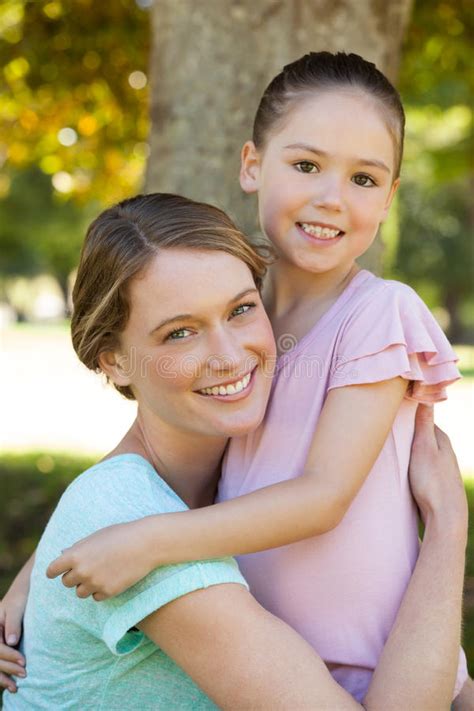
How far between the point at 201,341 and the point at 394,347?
1.69 ft

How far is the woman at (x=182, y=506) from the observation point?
2.18 meters

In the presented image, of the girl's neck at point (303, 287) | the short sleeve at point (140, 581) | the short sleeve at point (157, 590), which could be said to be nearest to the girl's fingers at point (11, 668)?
the short sleeve at point (140, 581)

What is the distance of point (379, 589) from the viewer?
2.53 meters

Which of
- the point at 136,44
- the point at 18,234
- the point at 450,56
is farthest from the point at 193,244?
the point at 18,234

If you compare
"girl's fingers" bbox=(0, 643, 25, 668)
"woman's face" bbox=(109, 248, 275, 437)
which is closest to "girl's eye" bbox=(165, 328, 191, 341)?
"woman's face" bbox=(109, 248, 275, 437)

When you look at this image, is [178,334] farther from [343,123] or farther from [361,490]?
[343,123]

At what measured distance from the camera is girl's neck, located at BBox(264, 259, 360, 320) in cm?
290

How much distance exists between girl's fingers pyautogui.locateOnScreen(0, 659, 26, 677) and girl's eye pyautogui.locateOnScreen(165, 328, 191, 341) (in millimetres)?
1062

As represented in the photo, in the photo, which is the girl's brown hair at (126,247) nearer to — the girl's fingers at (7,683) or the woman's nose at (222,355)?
the woman's nose at (222,355)

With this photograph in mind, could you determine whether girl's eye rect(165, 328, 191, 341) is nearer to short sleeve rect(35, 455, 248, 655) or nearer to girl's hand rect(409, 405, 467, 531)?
short sleeve rect(35, 455, 248, 655)

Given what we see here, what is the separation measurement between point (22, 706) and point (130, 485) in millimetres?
819

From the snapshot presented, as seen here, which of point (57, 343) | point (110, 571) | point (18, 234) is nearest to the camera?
point (110, 571)

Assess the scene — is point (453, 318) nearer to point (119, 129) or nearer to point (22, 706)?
point (119, 129)

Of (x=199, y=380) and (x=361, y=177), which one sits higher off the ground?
(x=361, y=177)
